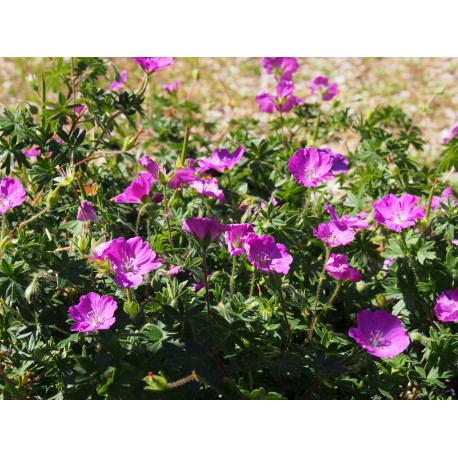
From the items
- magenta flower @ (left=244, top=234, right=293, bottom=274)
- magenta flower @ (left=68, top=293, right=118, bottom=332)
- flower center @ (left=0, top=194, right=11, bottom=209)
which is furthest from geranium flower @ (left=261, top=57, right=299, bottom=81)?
magenta flower @ (left=68, top=293, right=118, bottom=332)

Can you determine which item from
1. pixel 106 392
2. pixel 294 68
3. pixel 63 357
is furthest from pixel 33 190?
pixel 294 68

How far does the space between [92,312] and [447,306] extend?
101 cm

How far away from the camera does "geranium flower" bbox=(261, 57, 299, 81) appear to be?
2789mm

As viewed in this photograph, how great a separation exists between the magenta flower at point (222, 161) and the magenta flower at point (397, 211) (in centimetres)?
53

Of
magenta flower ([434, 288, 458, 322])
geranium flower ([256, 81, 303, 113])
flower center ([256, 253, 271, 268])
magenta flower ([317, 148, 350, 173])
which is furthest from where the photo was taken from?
geranium flower ([256, 81, 303, 113])

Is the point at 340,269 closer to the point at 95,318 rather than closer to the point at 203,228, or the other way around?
the point at 203,228

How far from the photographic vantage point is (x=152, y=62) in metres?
2.24

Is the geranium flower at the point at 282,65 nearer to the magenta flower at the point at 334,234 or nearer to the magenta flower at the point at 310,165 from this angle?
the magenta flower at the point at 310,165

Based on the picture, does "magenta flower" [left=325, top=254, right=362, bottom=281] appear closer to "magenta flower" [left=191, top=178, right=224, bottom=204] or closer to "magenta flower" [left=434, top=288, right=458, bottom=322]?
"magenta flower" [left=434, top=288, right=458, bottom=322]

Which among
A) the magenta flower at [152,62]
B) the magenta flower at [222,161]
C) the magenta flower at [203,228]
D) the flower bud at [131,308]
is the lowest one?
the flower bud at [131,308]

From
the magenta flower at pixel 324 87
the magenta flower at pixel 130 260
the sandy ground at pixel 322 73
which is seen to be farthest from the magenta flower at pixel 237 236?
the sandy ground at pixel 322 73

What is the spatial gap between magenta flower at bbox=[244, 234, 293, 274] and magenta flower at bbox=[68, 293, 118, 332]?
39 cm

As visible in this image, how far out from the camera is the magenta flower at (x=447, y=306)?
1883mm

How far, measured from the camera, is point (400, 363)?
192 centimetres
